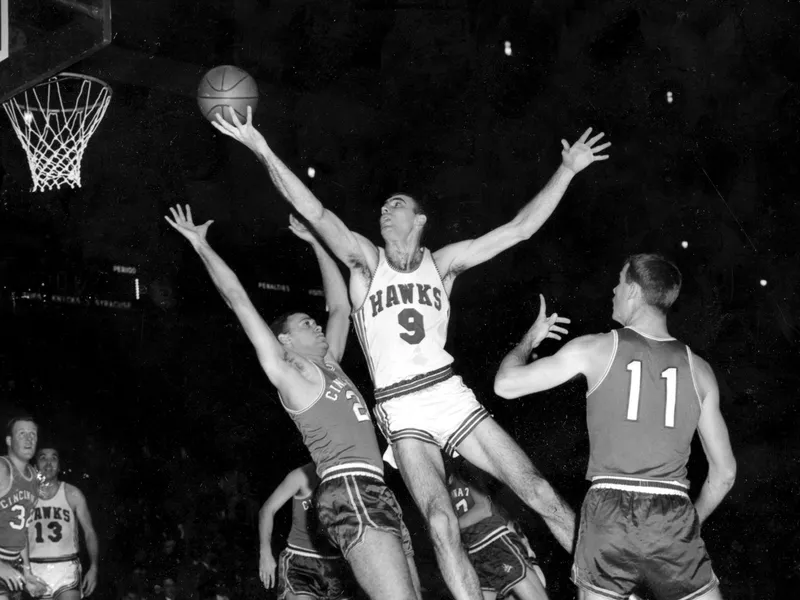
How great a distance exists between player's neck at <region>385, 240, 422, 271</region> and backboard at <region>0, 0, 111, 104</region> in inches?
96.8

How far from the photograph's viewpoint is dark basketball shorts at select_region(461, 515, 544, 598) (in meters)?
6.35

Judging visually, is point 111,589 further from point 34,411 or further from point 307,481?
point 307,481

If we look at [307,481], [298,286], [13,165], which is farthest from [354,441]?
[13,165]

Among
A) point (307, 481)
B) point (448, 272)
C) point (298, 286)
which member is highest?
point (298, 286)

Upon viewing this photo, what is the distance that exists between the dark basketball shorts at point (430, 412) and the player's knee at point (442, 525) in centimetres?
48

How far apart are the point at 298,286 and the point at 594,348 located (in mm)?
6944

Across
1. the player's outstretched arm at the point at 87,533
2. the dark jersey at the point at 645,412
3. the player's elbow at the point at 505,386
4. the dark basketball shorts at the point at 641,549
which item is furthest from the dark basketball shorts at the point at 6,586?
the dark jersey at the point at 645,412

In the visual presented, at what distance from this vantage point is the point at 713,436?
4.75m

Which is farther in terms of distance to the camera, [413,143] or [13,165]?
[13,165]

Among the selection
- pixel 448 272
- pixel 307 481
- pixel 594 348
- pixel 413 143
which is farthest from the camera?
pixel 413 143

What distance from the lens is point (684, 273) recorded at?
958 centimetres

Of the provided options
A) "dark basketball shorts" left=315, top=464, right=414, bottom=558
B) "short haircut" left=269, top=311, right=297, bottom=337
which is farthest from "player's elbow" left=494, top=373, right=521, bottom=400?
"short haircut" left=269, top=311, right=297, bottom=337

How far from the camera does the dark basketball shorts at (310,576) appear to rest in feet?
23.0


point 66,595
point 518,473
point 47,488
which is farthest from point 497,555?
point 47,488
